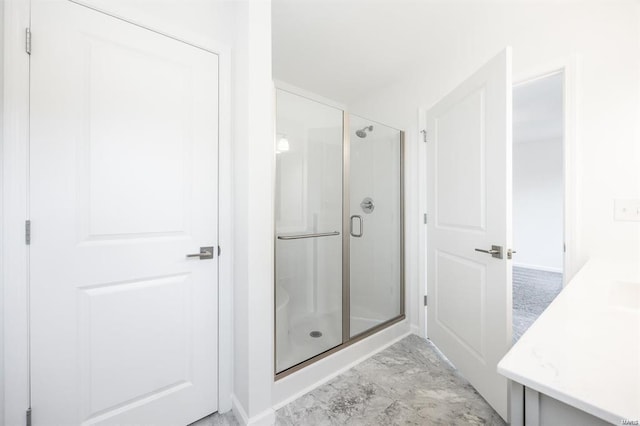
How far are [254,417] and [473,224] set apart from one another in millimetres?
1669

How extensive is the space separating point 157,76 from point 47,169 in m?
0.64

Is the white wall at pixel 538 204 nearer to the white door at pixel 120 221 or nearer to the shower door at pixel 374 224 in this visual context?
the shower door at pixel 374 224

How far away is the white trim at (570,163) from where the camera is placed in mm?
1530

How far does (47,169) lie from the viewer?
109 centimetres

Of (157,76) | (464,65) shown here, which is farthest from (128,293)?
(464,65)

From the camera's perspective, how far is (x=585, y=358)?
0.54 meters

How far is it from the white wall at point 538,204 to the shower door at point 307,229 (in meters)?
4.92

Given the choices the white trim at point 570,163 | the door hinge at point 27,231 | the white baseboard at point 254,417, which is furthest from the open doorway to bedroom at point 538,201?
the door hinge at point 27,231

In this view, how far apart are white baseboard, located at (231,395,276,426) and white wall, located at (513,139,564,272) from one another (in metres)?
5.65

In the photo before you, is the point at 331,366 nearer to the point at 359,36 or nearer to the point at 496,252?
the point at 496,252

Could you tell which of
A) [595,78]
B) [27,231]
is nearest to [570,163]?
[595,78]

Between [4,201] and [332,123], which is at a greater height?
[332,123]

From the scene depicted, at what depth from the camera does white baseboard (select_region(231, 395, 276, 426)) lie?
1360mm

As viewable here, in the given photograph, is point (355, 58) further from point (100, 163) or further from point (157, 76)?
point (100, 163)
